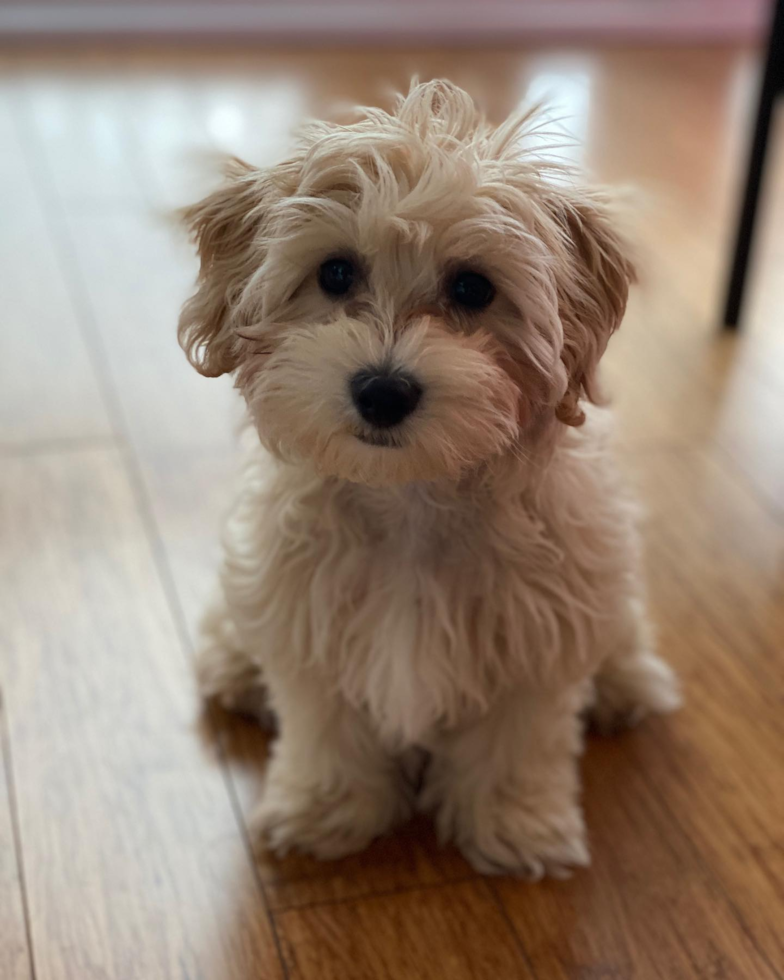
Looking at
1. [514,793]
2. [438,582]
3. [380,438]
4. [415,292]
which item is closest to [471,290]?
[415,292]

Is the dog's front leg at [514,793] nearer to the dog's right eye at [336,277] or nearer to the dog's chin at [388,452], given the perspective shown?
the dog's chin at [388,452]

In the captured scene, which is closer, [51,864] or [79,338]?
[51,864]

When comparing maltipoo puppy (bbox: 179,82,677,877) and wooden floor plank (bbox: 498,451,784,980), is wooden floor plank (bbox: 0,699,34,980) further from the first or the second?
wooden floor plank (bbox: 498,451,784,980)

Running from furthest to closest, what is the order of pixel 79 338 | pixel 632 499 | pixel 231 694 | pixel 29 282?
pixel 29 282
pixel 79 338
pixel 231 694
pixel 632 499

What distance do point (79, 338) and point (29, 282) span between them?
0.90ft

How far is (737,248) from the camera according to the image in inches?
101

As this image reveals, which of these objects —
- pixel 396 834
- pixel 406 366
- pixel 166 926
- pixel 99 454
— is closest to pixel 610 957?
pixel 396 834

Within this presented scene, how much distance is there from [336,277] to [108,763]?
75 cm

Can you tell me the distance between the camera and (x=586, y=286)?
121cm

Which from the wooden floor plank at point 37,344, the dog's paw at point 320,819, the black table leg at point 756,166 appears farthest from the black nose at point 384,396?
the black table leg at point 756,166

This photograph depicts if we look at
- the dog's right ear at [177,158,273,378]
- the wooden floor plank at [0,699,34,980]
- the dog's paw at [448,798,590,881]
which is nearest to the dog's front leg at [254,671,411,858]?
the dog's paw at [448,798,590,881]

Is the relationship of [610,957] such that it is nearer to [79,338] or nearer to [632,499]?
[632,499]

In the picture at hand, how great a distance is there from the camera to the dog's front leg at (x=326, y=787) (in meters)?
1.45

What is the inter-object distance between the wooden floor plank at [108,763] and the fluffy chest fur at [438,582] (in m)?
0.30
